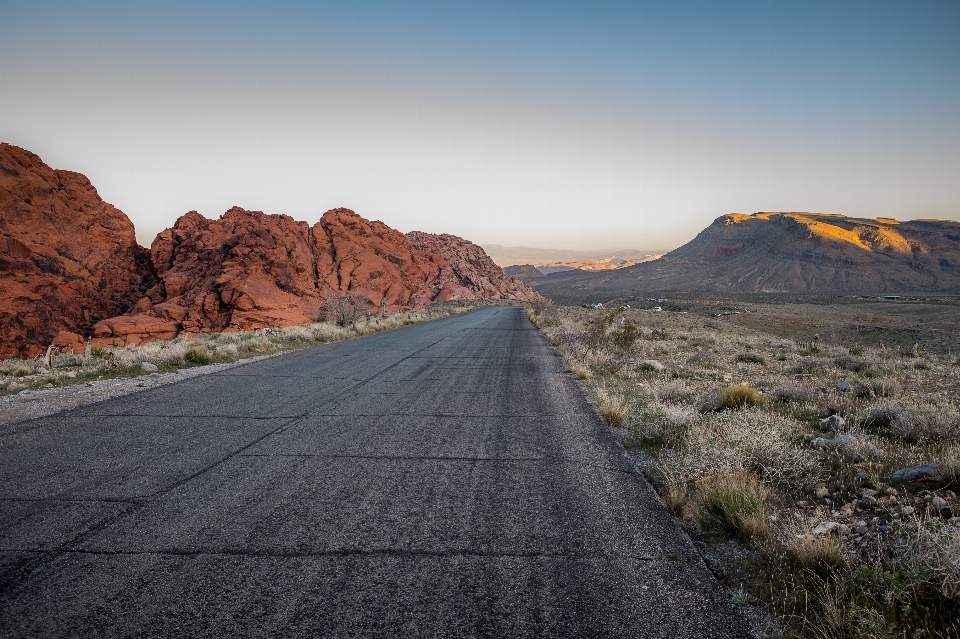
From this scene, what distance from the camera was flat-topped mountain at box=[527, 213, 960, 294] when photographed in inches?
4574

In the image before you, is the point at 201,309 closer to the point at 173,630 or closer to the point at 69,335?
the point at 69,335

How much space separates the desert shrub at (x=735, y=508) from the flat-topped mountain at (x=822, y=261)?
129673 mm

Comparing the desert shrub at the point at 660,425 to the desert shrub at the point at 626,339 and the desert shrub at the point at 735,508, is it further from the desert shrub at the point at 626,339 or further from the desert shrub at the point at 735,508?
the desert shrub at the point at 626,339

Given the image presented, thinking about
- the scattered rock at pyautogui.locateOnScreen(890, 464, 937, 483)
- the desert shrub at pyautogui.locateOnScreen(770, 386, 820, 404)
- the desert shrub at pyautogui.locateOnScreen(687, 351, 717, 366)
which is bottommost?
the desert shrub at pyautogui.locateOnScreen(687, 351, 717, 366)

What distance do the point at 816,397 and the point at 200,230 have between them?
48465 millimetres

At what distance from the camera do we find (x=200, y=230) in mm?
44250

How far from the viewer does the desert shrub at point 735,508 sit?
3682mm

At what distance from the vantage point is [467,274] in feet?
308

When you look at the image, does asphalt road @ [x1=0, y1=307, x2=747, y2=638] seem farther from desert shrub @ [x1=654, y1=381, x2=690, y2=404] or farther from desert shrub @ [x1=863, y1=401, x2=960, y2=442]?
desert shrub @ [x1=863, y1=401, x2=960, y2=442]

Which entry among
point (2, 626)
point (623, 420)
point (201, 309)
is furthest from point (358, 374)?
point (201, 309)

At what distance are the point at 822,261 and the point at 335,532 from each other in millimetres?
152504

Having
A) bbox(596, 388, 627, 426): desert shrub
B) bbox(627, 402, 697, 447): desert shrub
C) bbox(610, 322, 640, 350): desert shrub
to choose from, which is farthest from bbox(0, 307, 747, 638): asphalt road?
bbox(610, 322, 640, 350): desert shrub

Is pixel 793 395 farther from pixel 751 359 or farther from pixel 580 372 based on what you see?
pixel 751 359

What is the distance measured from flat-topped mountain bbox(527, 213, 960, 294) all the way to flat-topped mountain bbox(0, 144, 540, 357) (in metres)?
111
